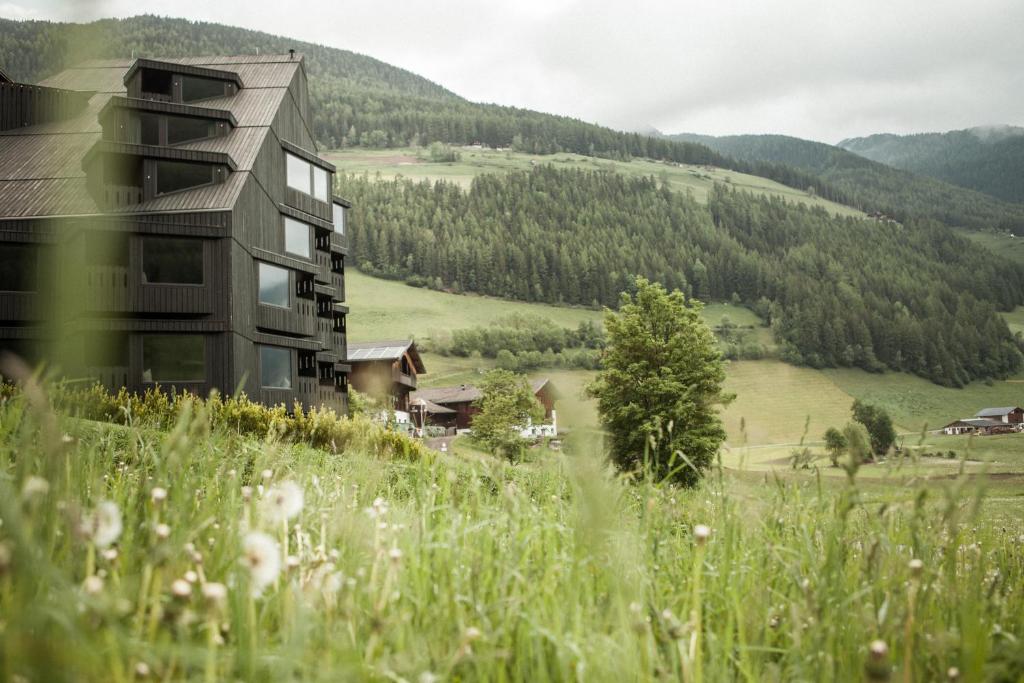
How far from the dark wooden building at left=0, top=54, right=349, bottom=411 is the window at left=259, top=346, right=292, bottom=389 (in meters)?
0.07

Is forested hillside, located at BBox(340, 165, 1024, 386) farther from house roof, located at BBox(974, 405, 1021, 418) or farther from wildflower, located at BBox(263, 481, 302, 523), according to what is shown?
wildflower, located at BBox(263, 481, 302, 523)

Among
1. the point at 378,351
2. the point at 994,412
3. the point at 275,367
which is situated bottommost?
the point at 994,412

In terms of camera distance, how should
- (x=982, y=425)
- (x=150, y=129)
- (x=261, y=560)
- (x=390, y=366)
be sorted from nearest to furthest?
(x=261, y=560)
(x=150, y=129)
(x=390, y=366)
(x=982, y=425)

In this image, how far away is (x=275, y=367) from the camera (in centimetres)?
3391

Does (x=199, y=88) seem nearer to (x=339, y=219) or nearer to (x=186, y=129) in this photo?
(x=186, y=129)

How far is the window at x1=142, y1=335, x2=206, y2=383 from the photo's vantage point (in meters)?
29.1

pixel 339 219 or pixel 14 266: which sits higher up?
pixel 339 219

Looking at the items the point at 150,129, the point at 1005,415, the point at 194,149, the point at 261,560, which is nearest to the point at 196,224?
the point at 194,149

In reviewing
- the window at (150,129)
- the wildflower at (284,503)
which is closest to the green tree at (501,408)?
the window at (150,129)

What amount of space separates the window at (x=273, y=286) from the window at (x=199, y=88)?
29.0 feet

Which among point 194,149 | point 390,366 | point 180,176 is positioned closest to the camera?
point 180,176

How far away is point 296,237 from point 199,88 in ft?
25.4

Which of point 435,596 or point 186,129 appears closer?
point 435,596

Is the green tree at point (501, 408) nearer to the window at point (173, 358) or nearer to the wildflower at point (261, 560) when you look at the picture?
the window at point (173, 358)
